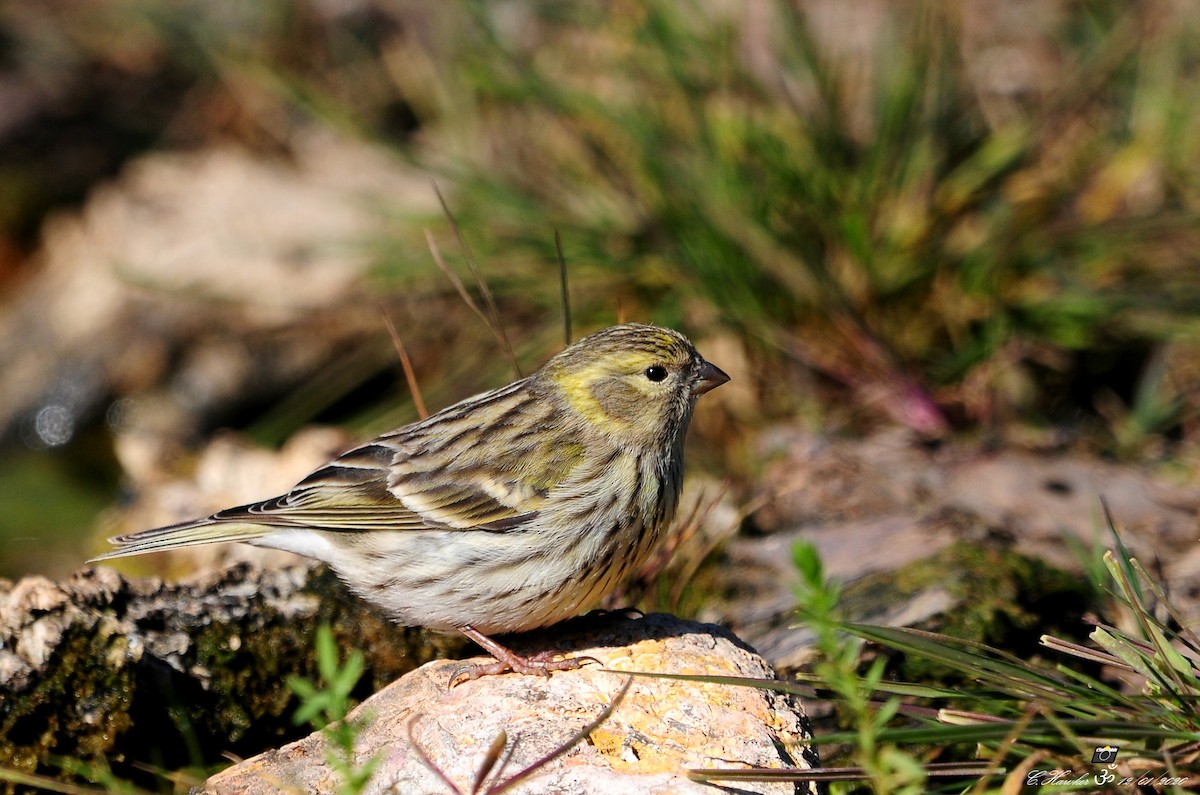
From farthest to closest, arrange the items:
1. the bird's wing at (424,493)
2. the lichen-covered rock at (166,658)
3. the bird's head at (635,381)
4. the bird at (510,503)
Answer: the bird's head at (635,381), the bird's wing at (424,493), the bird at (510,503), the lichen-covered rock at (166,658)

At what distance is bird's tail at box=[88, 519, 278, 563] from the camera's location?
3895 millimetres

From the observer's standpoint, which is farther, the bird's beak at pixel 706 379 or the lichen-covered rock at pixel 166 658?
the bird's beak at pixel 706 379

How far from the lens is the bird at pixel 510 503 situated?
11.9 feet

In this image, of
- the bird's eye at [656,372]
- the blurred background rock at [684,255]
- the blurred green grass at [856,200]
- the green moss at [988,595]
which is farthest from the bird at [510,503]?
the blurred green grass at [856,200]

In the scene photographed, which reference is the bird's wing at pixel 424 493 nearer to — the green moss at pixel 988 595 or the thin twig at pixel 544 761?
the thin twig at pixel 544 761

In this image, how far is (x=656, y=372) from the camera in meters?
4.09

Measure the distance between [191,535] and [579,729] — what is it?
1.46m

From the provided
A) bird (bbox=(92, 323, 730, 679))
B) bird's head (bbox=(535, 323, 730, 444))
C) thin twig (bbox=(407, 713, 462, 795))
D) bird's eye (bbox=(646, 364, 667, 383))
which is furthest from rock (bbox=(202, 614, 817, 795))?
bird's eye (bbox=(646, 364, 667, 383))

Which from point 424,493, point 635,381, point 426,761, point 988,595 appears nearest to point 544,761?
point 426,761

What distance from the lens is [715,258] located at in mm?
6391

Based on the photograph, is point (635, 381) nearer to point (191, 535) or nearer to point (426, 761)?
point (191, 535)

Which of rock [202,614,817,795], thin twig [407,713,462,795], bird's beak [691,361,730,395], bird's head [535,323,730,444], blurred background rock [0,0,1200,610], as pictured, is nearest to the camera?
thin twig [407,713,462,795]

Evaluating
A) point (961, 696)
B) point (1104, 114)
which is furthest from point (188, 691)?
point (1104, 114)

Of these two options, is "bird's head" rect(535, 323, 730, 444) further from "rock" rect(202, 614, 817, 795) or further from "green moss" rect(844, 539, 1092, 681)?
"green moss" rect(844, 539, 1092, 681)
